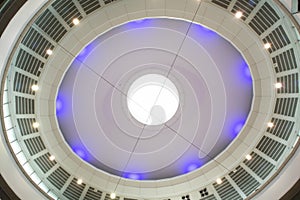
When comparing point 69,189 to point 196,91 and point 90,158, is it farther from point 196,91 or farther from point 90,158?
point 196,91

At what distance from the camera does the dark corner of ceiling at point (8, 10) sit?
8.80 m

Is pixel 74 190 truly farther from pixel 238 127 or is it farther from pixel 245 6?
pixel 245 6

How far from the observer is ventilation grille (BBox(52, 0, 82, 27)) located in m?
12.5

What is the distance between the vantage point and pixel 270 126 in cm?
1356

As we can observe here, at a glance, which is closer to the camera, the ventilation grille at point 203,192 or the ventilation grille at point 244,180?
the ventilation grille at point 244,180

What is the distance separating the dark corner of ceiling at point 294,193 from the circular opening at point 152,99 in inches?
265

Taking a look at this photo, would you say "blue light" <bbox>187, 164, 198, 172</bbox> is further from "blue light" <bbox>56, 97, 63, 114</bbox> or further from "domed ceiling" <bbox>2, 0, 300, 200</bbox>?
"blue light" <bbox>56, 97, 63, 114</bbox>

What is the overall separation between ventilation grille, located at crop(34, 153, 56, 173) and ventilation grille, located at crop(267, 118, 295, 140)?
9177 millimetres

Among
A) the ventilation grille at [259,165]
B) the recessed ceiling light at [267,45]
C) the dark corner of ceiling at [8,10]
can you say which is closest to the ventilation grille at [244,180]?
the ventilation grille at [259,165]

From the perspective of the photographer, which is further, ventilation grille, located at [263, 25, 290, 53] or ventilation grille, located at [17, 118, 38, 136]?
ventilation grille, located at [17, 118, 38, 136]

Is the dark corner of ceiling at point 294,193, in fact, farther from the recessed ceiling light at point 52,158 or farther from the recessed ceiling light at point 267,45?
the recessed ceiling light at point 52,158

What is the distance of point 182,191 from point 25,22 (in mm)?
9416

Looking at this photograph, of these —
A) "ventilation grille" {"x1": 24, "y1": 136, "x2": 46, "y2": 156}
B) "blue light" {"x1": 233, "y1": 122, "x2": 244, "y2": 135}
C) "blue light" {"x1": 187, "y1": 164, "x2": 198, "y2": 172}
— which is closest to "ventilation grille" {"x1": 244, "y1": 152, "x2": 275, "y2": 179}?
"blue light" {"x1": 233, "y1": 122, "x2": 244, "y2": 135}

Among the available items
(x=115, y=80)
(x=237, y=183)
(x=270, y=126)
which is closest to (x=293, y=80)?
(x=270, y=126)
